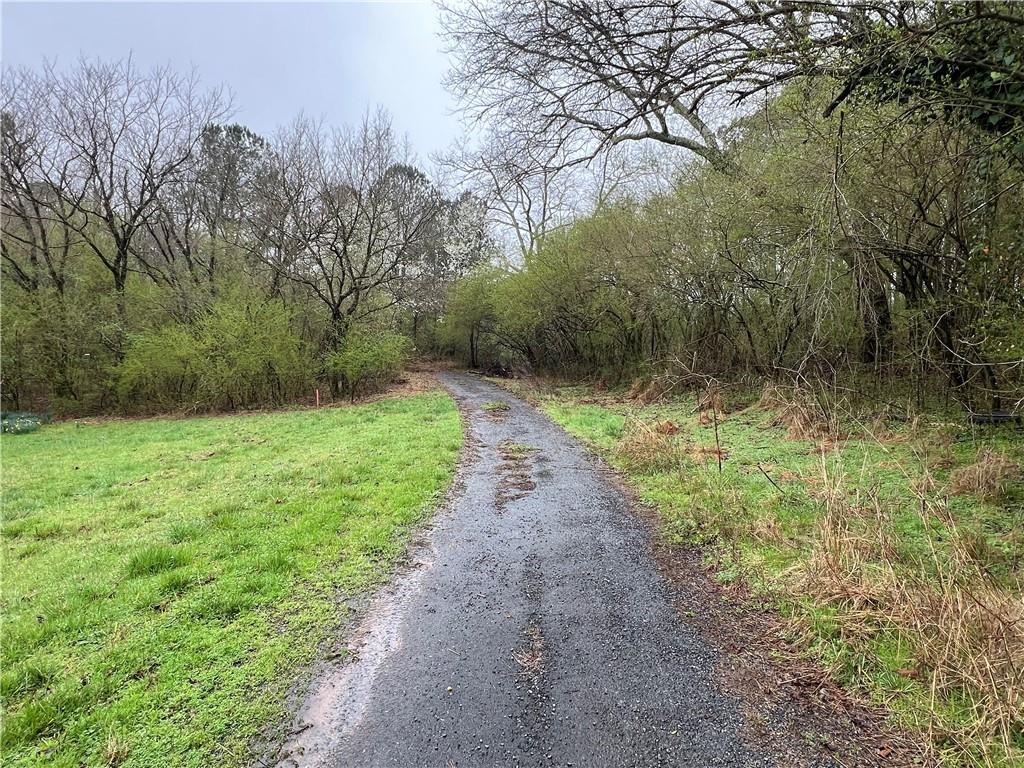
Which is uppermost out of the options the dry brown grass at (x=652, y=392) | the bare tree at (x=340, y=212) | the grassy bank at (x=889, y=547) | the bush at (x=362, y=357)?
the bare tree at (x=340, y=212)

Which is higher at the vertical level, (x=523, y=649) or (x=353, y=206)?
(x=353, y=206)

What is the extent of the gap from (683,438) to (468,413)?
6.05m

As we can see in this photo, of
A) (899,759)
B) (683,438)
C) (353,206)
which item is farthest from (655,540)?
(353,206)

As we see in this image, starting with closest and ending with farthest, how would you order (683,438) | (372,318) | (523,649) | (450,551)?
(523,649), (450,551), (683,438), (372,318)

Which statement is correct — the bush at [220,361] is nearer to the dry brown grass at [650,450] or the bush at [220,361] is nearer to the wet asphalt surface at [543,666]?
the dry brown grass at [650,450]

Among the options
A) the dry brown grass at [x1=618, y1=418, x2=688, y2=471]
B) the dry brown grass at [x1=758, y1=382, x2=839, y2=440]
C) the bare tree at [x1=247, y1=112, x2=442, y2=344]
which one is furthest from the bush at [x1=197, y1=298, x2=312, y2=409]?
the dry brown grass at [x1=758, y1=382, x2=839, y2=440]

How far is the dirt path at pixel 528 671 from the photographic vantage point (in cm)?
204

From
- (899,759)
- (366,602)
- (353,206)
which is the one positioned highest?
(353,206)

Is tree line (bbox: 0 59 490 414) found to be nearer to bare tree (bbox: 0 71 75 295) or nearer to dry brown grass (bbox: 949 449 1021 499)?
bare tree (bbox: 0 71 75 295)

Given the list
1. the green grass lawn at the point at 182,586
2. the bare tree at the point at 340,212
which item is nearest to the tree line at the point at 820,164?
the green grass lawn at the point at 182,586

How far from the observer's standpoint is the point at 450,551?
407 cm

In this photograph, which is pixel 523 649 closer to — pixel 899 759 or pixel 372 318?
pixel 899 759

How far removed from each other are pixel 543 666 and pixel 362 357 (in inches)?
584

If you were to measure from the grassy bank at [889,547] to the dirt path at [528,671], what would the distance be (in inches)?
28.4
